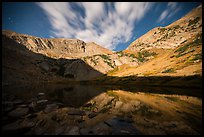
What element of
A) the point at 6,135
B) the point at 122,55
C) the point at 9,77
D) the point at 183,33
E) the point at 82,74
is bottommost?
the point at 6,135

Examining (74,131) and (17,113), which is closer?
(74,131)

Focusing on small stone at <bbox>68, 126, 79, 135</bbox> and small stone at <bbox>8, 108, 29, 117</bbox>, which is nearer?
small stone at <bbox>68, 126, 79, 135</bbox>

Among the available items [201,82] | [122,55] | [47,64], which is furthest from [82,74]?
[201,82]

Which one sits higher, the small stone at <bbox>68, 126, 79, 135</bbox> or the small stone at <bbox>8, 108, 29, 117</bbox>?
the small stone at <bbox>68, 126, 79, 135</bbox>

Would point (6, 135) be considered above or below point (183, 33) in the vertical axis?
below

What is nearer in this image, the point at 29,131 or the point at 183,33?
the point at 29,131

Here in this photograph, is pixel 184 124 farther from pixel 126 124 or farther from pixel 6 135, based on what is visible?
pixel 6 135

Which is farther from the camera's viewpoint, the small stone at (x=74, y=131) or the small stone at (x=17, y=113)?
the small stone at (x=17, y=113)

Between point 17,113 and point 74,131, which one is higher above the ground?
point 74,131

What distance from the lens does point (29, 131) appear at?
10336mm

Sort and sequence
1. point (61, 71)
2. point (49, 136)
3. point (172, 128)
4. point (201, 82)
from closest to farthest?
point (49, 136)
point (172, 128)
point (201, 82)
point (61, 71)

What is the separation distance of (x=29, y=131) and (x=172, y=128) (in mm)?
13763

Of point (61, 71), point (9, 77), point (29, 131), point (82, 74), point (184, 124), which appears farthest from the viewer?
point (61, 71)

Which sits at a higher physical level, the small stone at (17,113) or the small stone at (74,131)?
the small stone at (74,131)
